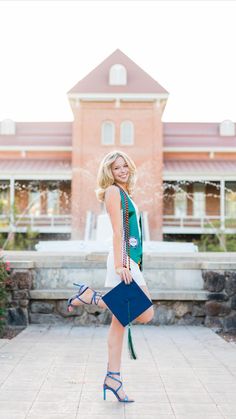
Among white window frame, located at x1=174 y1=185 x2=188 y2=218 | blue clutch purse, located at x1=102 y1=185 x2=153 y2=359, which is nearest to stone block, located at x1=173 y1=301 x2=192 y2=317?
blue clutch purse, located at x1=102 y1=185 x2=153 y2=359

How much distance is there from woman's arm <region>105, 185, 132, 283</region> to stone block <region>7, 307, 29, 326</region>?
3.95m

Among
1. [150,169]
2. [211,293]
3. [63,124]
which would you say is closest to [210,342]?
[211,293]

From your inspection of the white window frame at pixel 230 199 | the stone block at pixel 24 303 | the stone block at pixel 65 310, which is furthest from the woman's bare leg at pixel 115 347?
the white window frame at pixel 230 199

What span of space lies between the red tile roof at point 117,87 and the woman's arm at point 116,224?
2485cm

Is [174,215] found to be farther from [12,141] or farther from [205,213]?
[12,141]

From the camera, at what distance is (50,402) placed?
160 inches

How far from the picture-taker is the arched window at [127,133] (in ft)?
95.2

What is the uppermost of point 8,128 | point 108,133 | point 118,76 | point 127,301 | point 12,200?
point 118,76

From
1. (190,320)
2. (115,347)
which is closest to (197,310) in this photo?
(190,320)

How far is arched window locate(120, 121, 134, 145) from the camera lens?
29016mm

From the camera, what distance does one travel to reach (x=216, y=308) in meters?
7.87

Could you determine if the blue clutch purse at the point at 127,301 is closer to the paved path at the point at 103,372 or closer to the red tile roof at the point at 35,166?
the paved path at the point at 103,372

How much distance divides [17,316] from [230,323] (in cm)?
281

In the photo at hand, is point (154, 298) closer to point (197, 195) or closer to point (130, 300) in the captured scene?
point (130, 300)
